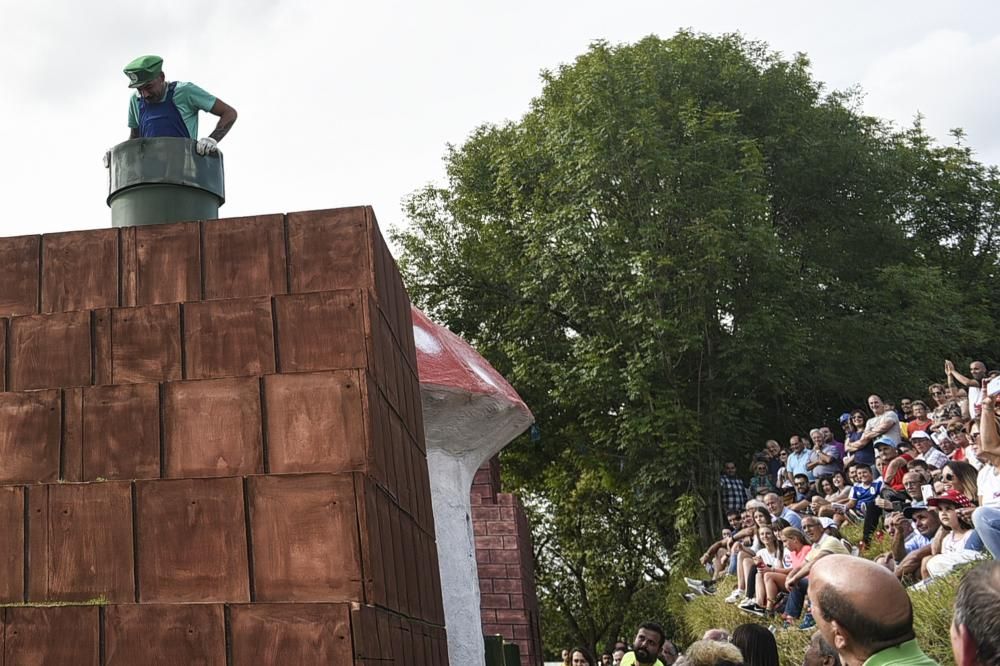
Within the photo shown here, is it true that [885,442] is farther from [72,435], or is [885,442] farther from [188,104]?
[72,435]

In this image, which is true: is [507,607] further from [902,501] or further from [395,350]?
[395,350]

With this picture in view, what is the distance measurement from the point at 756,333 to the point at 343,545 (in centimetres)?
1747

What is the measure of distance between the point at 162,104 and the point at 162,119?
0.24 ft

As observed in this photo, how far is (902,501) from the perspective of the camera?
11.3 metres

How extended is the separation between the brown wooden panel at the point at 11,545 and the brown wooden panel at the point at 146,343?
1.56 feet

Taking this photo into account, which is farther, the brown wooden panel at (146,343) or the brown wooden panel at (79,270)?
the brown wooden panel at (79,270)

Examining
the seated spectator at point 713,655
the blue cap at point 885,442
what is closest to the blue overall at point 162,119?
the seated spectator at point 713,655

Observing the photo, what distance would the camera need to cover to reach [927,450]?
12305mm

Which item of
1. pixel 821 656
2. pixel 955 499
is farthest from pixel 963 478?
pixel 821 656

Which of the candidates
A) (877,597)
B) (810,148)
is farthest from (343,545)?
(810,148)

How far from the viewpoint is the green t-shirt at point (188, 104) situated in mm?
4777

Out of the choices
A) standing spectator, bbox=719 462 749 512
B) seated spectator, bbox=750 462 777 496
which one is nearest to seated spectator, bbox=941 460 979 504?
seated spectator, bbox=750 462 777 496

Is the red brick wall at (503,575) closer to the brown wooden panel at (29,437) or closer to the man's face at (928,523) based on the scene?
the man's face at (928,523)

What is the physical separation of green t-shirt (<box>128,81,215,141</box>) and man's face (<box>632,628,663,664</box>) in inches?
159
